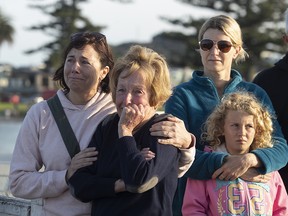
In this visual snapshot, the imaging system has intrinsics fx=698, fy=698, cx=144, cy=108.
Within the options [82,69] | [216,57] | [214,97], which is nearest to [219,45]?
[216,57]

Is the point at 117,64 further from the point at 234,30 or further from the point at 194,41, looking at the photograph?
the point at 194,41

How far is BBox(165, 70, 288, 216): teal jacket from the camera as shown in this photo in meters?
3.60

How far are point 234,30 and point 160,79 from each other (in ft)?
3.28

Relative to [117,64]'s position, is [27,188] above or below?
below

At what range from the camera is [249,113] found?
361cm

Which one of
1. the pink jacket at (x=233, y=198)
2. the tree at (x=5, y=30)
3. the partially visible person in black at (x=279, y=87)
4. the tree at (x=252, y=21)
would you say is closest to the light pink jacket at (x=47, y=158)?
the pink jacket at (x=233, y=198)

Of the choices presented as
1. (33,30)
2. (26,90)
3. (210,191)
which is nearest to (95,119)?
(210,191)

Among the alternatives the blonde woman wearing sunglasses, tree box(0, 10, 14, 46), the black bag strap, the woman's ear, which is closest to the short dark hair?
the black bag strap

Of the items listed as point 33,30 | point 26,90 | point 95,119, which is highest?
point 95,119

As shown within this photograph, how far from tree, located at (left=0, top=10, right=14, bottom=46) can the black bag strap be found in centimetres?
8266

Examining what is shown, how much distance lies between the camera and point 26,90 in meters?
77.9

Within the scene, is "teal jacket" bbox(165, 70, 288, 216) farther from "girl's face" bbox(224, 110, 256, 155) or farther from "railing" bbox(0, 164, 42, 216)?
"railing" bbox(0, 164, 42, 216)

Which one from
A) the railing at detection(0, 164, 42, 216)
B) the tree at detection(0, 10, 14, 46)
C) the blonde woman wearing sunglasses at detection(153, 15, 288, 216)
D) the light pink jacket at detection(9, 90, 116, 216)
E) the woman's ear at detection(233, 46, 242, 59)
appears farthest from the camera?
the tree at detection(0, 10, 14, 46)

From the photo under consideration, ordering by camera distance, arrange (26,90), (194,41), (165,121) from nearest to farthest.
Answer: (165,121)
(194,41)
(26,90)
